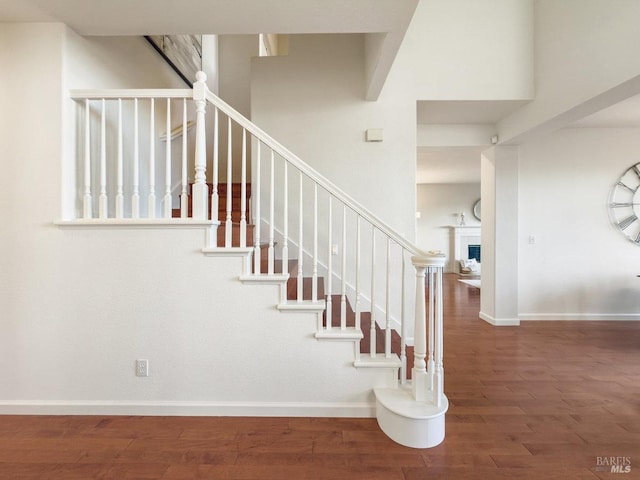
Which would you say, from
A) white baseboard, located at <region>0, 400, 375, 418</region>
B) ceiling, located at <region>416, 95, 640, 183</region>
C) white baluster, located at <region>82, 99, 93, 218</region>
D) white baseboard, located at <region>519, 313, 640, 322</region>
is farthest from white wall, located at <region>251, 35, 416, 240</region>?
white baseboard, located at <region>519, 313, 640, 322</region>

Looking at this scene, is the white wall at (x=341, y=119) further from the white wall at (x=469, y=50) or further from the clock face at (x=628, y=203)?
the clock face at (x=628, y=203)

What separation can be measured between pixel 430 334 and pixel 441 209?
8.40m

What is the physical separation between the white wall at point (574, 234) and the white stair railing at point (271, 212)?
8.07ft

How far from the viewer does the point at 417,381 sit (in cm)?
192

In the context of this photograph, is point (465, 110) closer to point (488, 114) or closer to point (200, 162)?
point (488, 114)

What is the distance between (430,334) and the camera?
6.22 ft

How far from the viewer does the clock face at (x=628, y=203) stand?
4.41 m

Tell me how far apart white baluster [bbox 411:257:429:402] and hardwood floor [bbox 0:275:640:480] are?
0.29 meters

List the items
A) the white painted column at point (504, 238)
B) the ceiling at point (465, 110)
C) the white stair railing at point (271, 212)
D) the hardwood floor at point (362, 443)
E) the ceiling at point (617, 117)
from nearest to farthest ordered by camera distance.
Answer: the hardwood floor at point (362, 443) → the white stair railing at point (271, 212) → the ceiling at point (465, 110) → the ceiling at point (617, 117) → the white painted column at point (504, 238)

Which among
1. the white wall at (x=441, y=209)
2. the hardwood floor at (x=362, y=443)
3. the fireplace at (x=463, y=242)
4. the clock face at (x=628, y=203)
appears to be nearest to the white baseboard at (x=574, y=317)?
the clock face at (x=628, y=203)

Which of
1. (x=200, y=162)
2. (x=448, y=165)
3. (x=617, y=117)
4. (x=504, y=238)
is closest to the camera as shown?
(x=200, y=162)

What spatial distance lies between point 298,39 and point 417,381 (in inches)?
124

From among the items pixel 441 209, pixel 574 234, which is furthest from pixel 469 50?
pixel 441 209

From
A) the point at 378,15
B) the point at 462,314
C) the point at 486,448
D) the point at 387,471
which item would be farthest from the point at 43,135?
the point at 462,314
